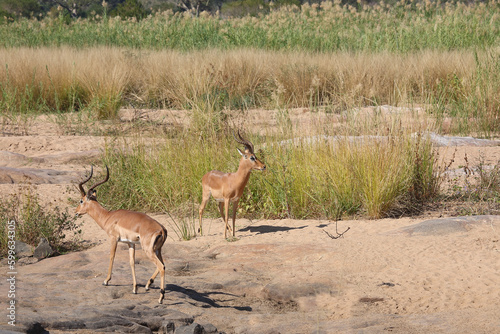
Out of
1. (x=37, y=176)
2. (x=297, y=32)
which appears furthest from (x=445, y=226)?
(x=297, y=32)

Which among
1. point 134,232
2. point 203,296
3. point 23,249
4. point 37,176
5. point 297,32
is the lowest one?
point 37,176

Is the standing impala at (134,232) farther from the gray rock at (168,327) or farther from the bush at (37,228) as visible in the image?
the bush at (37,228)

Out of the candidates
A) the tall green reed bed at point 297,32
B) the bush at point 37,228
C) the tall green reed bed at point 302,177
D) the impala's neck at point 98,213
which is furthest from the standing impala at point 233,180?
the tall green reed bed at point 297,32

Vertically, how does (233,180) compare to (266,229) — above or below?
above

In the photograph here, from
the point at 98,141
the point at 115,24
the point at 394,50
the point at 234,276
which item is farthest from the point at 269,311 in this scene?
the point at 115,24

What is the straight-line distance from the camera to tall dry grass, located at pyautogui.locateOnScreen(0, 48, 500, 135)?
12.6 metres

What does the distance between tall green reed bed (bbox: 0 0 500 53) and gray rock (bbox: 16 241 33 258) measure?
12244 mm

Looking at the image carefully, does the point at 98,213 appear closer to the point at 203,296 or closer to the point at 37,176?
the point at 203,296

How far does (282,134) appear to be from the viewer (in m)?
7.56

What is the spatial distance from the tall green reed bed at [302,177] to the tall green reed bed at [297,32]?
9.81 m

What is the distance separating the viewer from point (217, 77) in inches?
475

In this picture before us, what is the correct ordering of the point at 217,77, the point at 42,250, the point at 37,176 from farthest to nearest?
the point at 217,77, the point at 37,176, the point at 42,250

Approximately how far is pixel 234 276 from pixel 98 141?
21.7 feet

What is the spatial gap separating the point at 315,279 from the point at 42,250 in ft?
9.31
